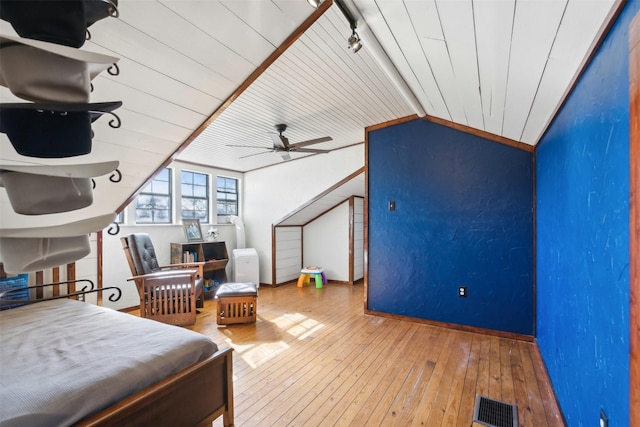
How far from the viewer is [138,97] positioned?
6.07 ft

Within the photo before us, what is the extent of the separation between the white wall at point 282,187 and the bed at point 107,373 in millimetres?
3599

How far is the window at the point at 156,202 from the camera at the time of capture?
4.45 metres

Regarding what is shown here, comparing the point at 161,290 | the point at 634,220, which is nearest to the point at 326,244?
the point at 161,290

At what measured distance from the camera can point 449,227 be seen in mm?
3443

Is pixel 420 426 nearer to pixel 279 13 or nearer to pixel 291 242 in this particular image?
pixel 279 13

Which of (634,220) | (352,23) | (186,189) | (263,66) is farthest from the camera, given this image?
(186,189)

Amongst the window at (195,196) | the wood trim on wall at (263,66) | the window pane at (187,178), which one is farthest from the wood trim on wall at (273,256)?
the wood trim on wall at (263,66)

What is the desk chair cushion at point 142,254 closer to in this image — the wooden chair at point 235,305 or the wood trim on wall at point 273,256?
the wooden chair at point 235,305

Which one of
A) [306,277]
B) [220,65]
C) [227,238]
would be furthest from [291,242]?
[220,65]

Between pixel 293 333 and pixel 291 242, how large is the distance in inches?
113

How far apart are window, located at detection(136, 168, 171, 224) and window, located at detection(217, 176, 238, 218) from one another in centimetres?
100

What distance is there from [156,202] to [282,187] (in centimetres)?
204

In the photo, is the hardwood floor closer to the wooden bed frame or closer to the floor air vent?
the floor air vent

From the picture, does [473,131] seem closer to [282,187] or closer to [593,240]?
[593,240]
